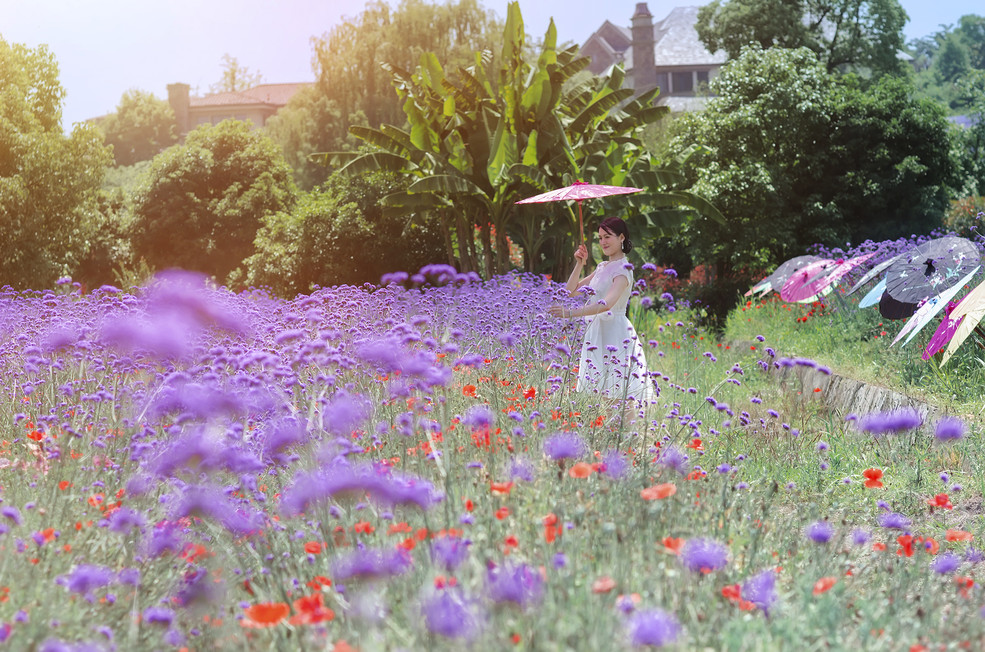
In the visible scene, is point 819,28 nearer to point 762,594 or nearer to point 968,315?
point 968,315

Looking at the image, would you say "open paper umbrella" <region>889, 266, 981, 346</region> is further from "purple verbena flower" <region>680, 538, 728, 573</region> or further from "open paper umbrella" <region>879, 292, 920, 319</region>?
"purple verbena flower" <region>680, 538, 728, 573</region>

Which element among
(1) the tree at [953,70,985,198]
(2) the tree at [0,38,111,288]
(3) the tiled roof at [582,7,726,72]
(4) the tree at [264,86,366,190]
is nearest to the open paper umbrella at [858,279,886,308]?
(1) the tree at [953,70,985,198]

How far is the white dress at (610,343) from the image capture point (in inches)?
237

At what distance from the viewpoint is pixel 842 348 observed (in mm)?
9008

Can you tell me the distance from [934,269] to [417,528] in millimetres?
6639

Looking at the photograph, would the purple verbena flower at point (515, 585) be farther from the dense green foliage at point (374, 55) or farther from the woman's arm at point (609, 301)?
the dense green foliage at point (374, 55)

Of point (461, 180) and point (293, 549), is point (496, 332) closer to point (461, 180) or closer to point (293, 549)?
point (293, 549)

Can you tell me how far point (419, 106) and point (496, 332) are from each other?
10.8m

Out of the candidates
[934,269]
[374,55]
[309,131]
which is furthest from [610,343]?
[309,131]

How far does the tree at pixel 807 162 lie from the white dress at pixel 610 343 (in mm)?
11749

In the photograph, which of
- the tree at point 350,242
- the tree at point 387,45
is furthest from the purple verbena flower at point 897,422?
the tree at point 387,45

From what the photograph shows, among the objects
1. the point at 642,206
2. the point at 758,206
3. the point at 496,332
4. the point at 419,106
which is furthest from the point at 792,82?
the point at 496,332

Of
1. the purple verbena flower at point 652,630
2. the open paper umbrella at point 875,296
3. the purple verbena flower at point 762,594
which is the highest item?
the purple verbena flower at point 652,630

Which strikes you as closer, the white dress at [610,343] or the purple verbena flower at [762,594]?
the purple verbena flower at [762,594]
